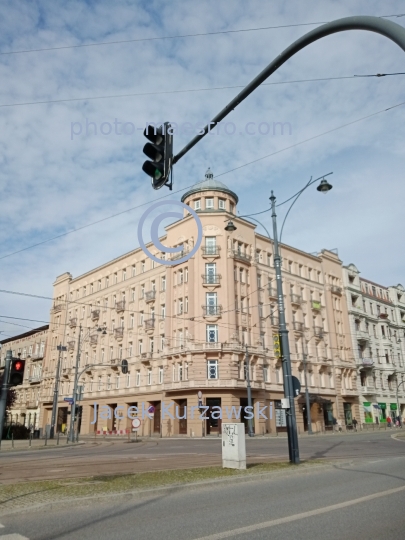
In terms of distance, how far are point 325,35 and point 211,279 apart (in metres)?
36.9

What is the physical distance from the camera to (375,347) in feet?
195

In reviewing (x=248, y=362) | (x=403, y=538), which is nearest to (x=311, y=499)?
(x=403, y=538)

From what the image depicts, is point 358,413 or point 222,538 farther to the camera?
point 358,413

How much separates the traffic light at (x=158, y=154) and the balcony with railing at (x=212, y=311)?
33989 mm

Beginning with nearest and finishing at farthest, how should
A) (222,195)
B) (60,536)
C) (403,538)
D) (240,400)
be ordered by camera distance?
1. (403,538)
2. (60,536)
3. (240,400)
4. (222,195)

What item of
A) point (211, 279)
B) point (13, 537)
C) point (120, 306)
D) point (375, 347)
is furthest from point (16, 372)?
point (375, 347)

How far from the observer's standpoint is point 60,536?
5.50m

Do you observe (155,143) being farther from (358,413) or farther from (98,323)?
(358,413)

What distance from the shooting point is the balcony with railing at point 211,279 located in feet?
137

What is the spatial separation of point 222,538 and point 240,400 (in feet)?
117

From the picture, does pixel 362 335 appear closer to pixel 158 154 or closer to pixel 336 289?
pixel 336 289

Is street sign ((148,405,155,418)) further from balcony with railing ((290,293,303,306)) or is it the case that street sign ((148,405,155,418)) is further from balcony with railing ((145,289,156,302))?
balcony with railing ((290,293,303,306))

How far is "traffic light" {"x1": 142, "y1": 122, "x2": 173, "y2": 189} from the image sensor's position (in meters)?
7.09

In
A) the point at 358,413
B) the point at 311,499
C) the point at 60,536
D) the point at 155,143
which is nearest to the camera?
the point at 60,536
